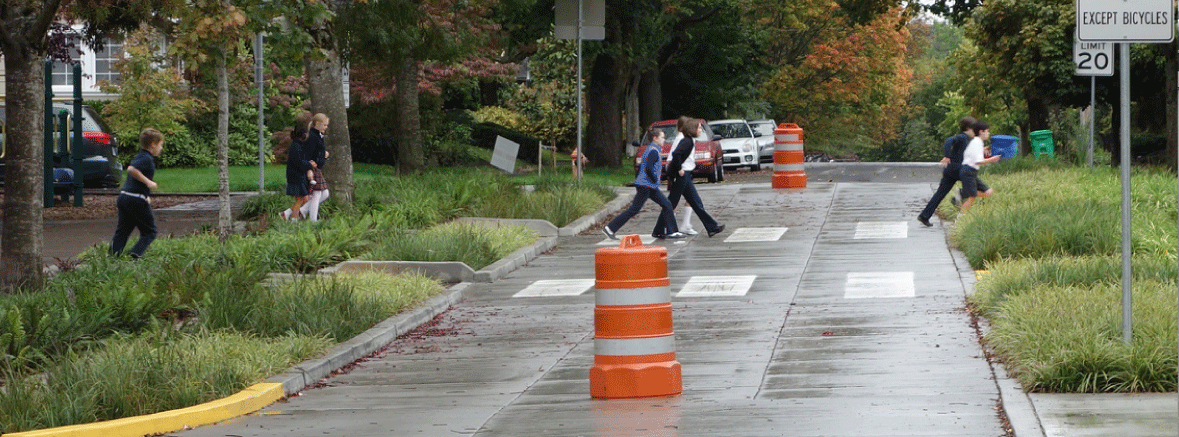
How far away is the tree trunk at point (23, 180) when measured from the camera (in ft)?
42.5

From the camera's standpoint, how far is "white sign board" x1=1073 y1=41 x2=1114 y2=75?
58.1 feet

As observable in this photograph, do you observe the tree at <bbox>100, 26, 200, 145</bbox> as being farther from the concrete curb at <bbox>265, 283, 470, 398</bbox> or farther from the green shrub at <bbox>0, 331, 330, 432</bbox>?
the green shrub at <bbox>0, 331, 330, 432</bbox>

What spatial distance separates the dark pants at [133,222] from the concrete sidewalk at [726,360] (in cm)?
348

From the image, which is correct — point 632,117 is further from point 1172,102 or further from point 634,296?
point 634,296

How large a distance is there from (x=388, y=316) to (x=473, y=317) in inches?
35.9

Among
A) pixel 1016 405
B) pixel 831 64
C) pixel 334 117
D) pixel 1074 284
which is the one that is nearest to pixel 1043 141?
pixel 334 117

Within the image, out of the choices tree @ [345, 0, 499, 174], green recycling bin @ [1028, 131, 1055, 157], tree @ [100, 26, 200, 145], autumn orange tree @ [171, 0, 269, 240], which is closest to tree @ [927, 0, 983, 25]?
green recycling bin @ [1028, 131, 1055, 157]

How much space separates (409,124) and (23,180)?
64.8 ft

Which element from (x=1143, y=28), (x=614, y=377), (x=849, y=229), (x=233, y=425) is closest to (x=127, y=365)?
(x=233, y=425)

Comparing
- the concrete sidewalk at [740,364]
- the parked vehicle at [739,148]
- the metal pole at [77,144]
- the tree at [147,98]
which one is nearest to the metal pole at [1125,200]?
the concrete sidewalk at [740,364]

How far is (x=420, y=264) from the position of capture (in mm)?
16422

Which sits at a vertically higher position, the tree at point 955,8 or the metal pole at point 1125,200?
the tree at point 955,8

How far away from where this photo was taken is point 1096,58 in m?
19.5

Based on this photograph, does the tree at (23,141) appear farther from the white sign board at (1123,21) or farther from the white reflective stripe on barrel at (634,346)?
the white sign board at (1123,21)
